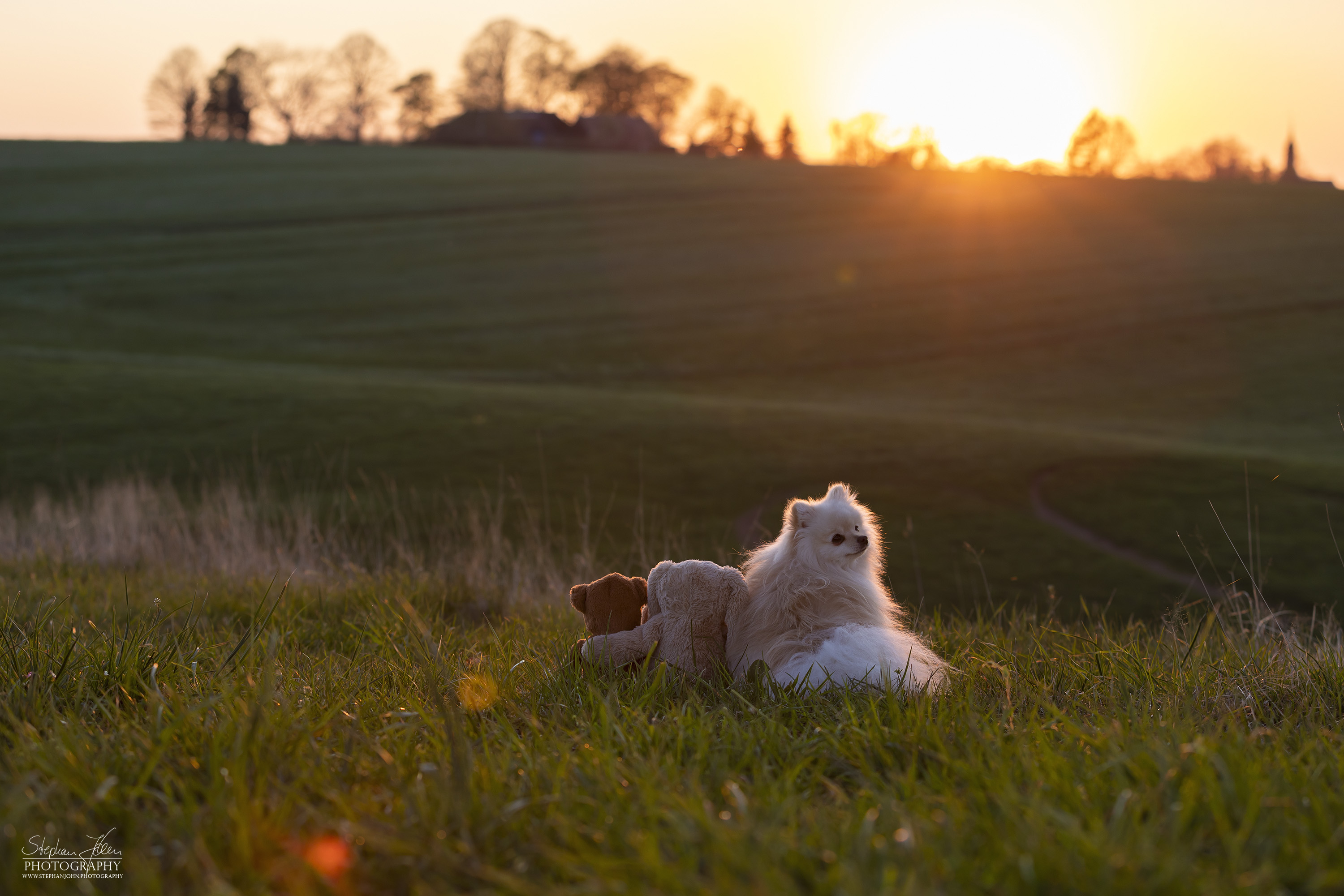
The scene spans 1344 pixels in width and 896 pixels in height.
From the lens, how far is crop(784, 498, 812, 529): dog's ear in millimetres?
4148

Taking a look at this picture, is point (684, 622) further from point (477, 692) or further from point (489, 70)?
point (489, 70)

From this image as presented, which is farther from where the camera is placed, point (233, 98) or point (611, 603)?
point (233, 98)

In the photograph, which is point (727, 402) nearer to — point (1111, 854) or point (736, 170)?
point (1111, 854)

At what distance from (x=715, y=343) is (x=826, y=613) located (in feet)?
111

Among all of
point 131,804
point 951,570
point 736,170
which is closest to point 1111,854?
point 131,804

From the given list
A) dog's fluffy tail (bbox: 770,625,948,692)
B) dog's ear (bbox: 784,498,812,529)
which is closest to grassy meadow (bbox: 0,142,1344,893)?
dog's fluffy tail (bbox: 770,625,948,692)

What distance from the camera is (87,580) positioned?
22.4ft

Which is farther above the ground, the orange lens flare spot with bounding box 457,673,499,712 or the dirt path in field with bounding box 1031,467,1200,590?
the orange lens flare spot with bounding box 457,673,499,712

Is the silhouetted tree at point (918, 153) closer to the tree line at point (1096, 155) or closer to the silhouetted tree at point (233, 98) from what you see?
the tree line at point (1096, 155)

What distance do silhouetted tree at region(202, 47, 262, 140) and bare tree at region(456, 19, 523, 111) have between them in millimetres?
24840

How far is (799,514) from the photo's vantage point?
416cm

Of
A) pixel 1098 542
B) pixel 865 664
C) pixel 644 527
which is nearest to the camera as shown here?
pixel 865 664

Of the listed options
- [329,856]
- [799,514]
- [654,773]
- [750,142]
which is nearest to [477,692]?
[654,773]

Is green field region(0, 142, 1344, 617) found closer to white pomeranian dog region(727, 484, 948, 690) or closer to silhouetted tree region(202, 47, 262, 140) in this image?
white pomeranian dog region(727, 484, 948, 690)
